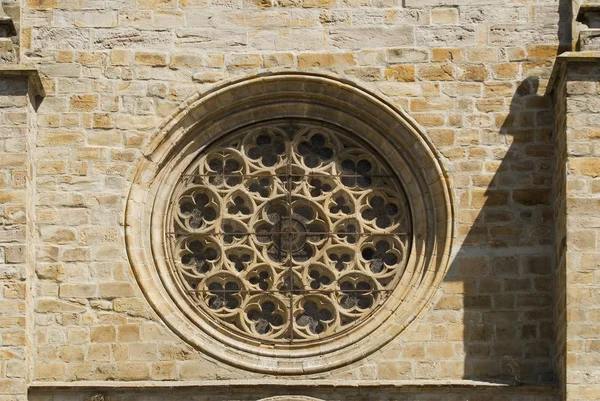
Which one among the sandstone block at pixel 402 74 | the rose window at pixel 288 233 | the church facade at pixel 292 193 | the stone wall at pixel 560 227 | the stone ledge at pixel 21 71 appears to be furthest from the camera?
the sandstone block at pixel 402 74

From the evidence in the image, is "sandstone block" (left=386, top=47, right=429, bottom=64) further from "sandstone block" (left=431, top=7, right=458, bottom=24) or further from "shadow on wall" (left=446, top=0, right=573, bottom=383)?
"shadow on wall" (left=446, top=0, right=573, bottom=383)

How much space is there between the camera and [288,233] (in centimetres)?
1758

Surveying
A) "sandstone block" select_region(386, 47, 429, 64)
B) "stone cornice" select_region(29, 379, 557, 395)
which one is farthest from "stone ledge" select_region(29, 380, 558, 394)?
"sandstone block" select_region(386, 47, 429, 64)

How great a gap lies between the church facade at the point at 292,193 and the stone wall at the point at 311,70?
18mm

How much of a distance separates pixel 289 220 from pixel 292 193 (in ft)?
0.80

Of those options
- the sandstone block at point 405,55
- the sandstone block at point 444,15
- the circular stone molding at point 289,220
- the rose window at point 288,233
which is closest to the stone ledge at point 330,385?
the circular stone molding at point 289,220

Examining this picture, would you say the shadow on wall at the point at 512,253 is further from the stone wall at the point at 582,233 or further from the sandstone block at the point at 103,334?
the sandstone block at the point at 103,334

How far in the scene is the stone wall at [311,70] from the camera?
17.0 m

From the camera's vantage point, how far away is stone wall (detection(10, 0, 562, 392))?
671 inches

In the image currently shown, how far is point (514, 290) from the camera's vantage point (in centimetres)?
1716

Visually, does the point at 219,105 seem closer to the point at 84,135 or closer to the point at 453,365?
the point at 84,135

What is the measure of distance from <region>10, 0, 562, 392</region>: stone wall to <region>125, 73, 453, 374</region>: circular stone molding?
0.58ft

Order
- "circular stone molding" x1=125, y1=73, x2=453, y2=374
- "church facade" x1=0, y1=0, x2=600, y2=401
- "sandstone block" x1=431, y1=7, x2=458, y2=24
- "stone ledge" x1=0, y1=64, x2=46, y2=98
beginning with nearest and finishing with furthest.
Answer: "church facade" x1=0, y1=0, x2=600, y2=401
"stone ledge" x1=0, y1=64, x2=46, y2=98
"circular stone molding" x1=125, y1=73, x2=453, y2=374
"sandstone block" x1=431, y1=7, x2=458, y2=24

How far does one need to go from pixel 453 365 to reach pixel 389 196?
1.69 metres
